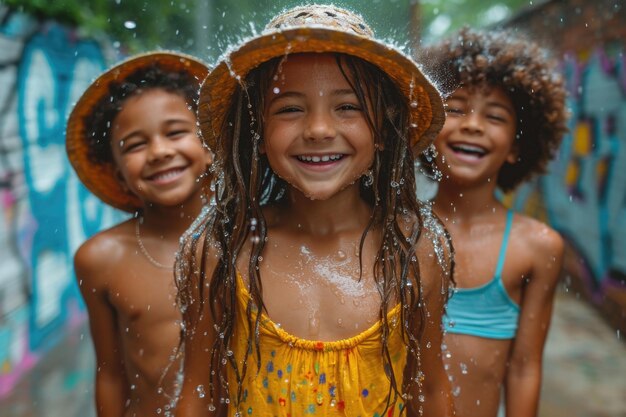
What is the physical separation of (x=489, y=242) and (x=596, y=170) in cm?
396

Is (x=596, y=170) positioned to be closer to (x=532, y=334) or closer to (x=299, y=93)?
(x=532, y=334)

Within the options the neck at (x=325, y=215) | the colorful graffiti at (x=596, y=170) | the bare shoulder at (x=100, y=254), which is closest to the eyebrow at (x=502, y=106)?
the neck at (x=325, y=215)

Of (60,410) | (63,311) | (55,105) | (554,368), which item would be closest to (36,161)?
(55,105)

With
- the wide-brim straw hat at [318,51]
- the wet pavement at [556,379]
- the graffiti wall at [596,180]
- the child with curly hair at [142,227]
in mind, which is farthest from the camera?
the graffiti wall at [596,180]

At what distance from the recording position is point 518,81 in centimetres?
247

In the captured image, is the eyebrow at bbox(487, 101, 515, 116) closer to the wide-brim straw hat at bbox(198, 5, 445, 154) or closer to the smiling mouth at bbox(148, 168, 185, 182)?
the wide-brim straw hat at bbox(198, 5, 445, 154)

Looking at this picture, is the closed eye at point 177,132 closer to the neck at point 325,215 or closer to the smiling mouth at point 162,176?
the smiling mouth at point 162,176

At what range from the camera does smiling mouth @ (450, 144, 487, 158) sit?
7.77ft

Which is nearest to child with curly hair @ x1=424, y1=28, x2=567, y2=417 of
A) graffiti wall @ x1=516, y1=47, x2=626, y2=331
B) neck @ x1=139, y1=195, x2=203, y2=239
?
neck @ x1=139, y1=195, x2=203, y2=239

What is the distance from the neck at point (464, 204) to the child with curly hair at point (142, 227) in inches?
35.1

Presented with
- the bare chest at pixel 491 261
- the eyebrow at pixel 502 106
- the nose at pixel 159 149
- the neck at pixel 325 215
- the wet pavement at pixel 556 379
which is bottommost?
the wet pavement at pixel 556 379

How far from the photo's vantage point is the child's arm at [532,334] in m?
2.25

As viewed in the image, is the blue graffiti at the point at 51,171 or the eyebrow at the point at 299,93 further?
the blue graffiti at the point at 51,171

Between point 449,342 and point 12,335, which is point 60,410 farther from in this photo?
point 449,342
